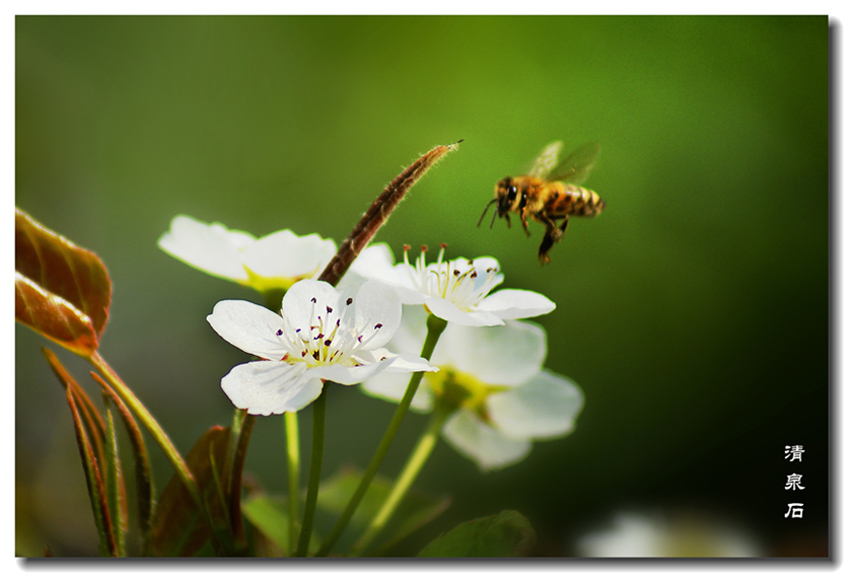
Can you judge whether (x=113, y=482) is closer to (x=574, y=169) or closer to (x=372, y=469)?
(x=372, y=469)

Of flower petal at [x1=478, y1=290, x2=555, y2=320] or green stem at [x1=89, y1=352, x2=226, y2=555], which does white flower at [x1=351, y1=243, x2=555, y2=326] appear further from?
green stem at [x1=89, y1=352, x2=226, y2=555]

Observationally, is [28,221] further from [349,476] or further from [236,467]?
[349,476]

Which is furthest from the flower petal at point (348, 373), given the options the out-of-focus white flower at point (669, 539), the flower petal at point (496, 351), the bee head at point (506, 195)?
the out-of-focus white flower at point (669, 539)

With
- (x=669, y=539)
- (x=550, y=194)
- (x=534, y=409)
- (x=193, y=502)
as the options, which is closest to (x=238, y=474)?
(x=193, y=502)

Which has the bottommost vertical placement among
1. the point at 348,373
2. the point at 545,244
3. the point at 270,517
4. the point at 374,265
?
the point at 270,517

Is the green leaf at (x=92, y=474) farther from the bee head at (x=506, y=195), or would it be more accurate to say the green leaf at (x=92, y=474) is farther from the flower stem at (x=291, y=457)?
the bee head at (x=506, y=195)
